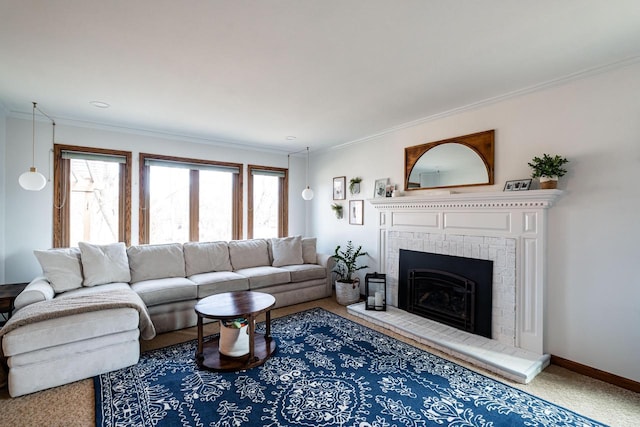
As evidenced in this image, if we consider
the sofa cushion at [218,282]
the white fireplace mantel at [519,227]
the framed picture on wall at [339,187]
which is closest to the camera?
the white fireplace mantel at [519,227]

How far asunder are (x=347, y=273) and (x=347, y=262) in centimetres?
32

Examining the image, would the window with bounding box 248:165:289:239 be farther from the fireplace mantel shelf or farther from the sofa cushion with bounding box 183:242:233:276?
the fireplace mantel shelf

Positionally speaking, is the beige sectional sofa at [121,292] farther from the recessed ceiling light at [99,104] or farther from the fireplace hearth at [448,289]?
the recessed ceiling light at [99,104]

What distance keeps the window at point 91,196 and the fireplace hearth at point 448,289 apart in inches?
153

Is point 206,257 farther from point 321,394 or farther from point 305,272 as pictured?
point 321,394

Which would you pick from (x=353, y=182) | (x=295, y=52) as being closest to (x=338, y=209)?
(x=353, y=182)

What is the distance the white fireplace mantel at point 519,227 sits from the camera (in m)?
2.80

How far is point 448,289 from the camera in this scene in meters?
3.52

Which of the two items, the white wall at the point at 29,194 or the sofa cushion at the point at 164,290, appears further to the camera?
the white wall at the point at 29,194

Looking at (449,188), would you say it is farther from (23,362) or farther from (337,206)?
(23,362)

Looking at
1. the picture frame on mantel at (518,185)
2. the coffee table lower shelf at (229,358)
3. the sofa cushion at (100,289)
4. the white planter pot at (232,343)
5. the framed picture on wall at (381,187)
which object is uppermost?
the framed picture on wall at (381,187)

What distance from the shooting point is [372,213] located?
471cm

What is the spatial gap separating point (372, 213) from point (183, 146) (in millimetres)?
3108

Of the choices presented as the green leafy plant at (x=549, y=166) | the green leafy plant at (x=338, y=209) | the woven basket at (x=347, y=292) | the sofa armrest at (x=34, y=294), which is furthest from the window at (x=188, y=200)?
the green leafy plant at (x=549, y=166)
